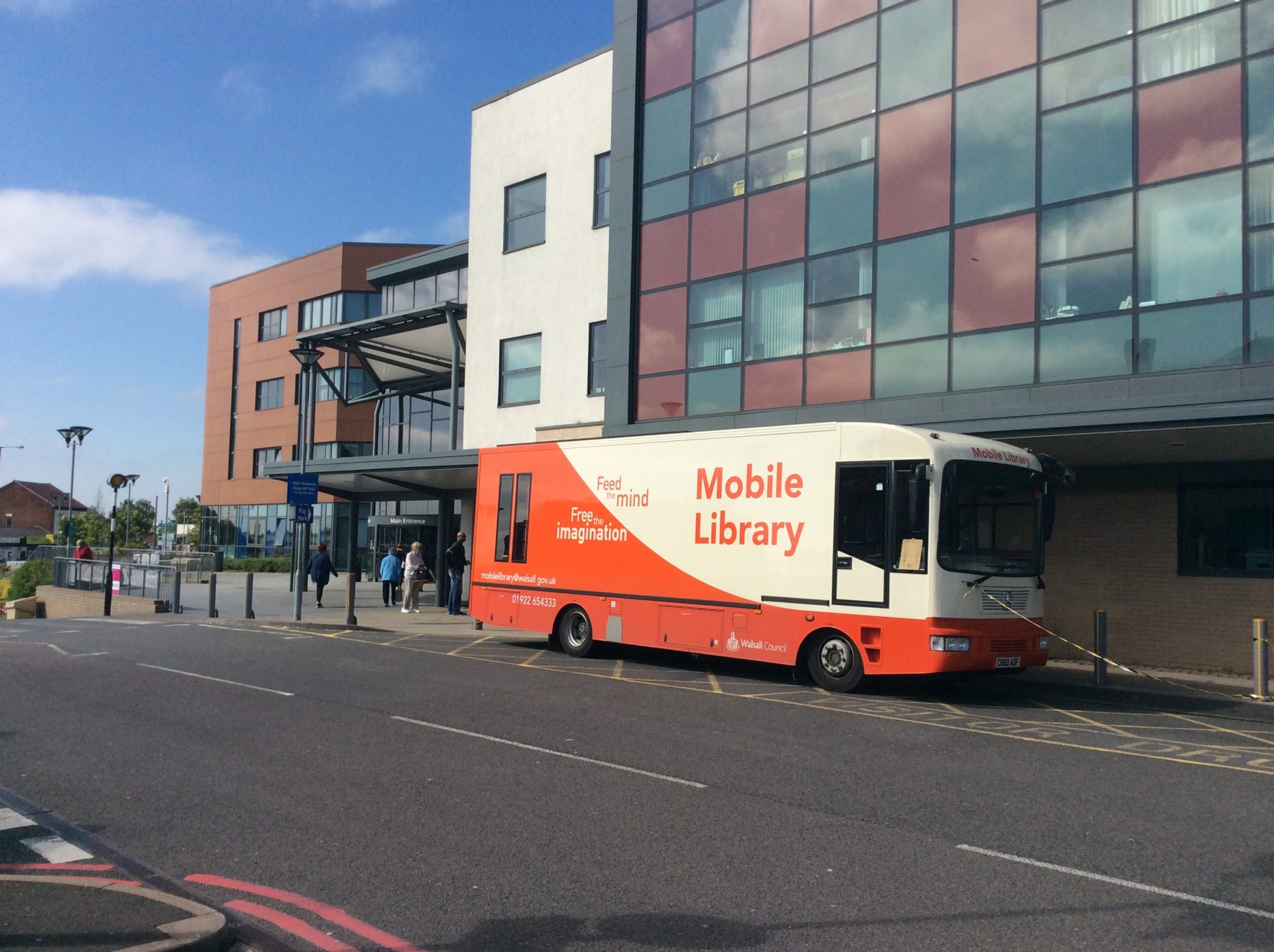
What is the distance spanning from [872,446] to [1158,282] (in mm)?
5415

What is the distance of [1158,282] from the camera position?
14.3 metres

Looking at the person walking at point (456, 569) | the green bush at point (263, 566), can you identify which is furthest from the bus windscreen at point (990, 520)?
the green bush at point (263, 566)

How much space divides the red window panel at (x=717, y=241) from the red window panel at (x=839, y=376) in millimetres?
2762

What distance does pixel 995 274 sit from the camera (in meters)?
15.9

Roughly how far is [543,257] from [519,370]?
277cm

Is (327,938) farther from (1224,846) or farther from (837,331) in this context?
(837,331)

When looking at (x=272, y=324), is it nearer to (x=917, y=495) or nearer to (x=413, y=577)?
(x=413, y=577)

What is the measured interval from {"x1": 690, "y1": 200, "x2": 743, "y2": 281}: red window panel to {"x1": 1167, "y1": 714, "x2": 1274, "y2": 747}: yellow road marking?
11080mm

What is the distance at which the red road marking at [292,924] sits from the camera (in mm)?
4508

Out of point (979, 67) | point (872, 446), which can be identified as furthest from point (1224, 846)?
point (979, 67)

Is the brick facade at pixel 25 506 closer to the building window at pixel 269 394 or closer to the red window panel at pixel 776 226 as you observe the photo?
the building window at pixel 269 394

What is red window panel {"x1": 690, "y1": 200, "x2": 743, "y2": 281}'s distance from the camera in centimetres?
1947

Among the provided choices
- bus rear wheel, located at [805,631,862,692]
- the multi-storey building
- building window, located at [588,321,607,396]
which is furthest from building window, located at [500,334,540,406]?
the multi-storey building

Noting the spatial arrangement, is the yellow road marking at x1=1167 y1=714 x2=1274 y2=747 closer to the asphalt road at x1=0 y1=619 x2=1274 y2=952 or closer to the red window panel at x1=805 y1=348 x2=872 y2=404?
the asphalt road at x1=0 y1=619 x2=1274 y2=952
